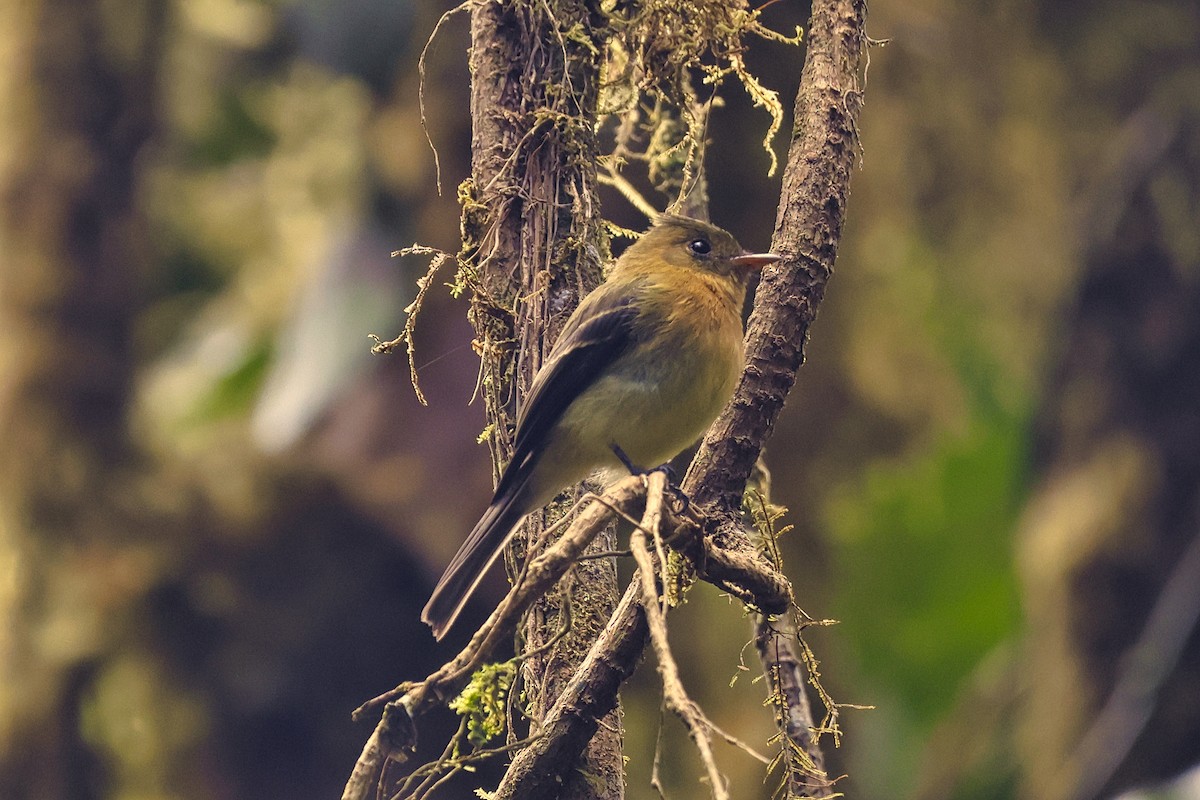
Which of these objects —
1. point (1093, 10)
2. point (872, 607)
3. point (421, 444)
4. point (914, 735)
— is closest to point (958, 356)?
point (872, 607)

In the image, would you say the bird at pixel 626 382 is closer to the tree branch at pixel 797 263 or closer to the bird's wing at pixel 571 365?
the bird's wing at pixel 571 365

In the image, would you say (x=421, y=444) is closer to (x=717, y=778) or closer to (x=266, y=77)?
(x=266, y=77)

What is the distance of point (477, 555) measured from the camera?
3.12m

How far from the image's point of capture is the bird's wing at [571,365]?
3.07 m

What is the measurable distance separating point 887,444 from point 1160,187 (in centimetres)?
228

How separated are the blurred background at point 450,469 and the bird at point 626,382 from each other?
5.52 ft

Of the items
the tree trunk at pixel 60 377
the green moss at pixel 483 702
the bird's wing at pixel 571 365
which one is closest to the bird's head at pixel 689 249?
the bird's wing at pixel 571 365

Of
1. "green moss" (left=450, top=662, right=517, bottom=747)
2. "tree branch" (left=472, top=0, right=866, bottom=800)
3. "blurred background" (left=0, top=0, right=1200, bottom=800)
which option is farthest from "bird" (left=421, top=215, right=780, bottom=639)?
"blurred background" (left=0, top=0, right=1200, bottom=800)

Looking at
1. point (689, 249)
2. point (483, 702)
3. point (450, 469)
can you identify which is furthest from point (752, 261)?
point (450, 469)

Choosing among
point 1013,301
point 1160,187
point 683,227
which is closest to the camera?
point 683,227

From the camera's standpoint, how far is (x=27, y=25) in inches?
244

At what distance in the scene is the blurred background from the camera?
5.36m

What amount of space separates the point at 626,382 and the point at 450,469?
252cm

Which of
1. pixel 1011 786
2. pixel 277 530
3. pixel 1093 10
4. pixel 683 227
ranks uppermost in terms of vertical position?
pixel 1093 10
